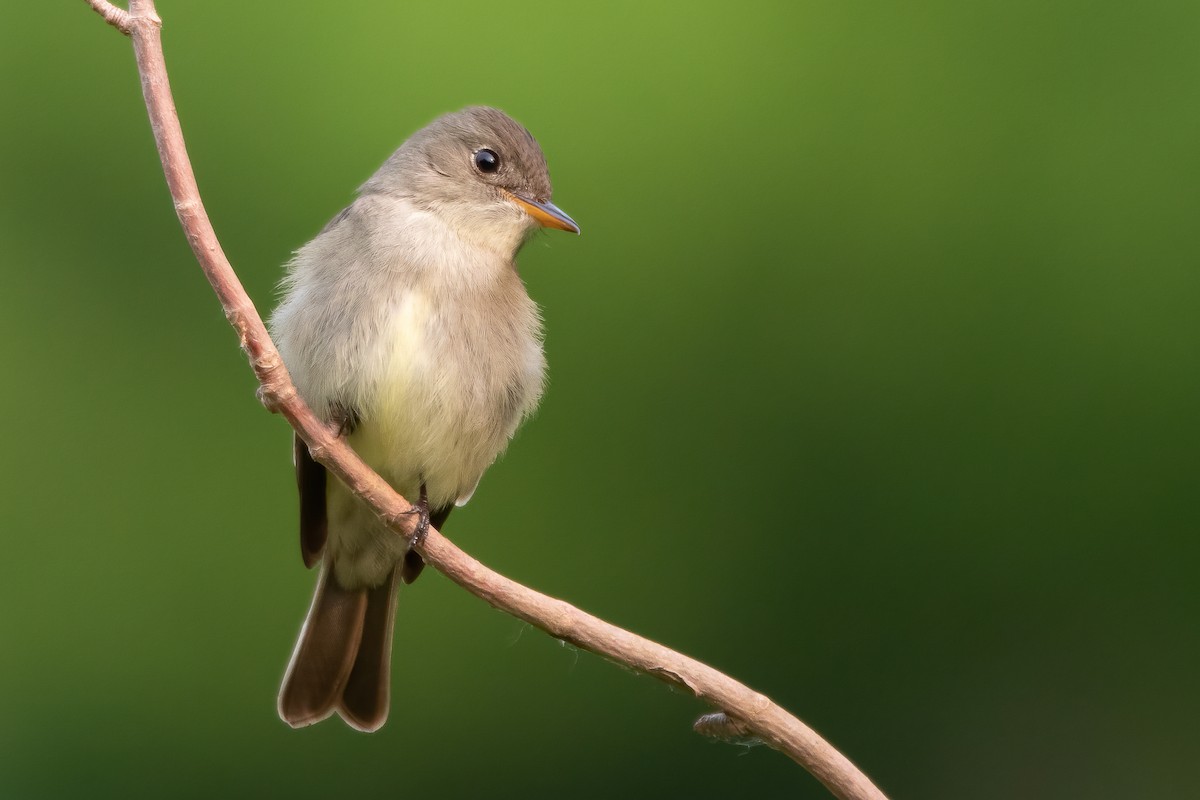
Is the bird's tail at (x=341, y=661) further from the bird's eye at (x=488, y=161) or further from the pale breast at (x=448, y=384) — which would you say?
the bird's eye at (x=488, y=161)

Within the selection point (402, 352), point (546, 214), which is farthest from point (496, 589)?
point (546, 214)

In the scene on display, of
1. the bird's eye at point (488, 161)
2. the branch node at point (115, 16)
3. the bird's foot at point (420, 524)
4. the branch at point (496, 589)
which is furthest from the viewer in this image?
the bird's eye at point (488, 161)

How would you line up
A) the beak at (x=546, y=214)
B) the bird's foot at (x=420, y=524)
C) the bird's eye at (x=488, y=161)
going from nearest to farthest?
the bird's foot at (x=420, y=524)
the beak at (x=546, y=214)
the bird's eye at (x=488, y=161)

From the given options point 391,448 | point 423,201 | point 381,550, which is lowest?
point 381,550

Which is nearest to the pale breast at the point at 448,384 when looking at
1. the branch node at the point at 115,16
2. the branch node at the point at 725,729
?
the branch node at the point at 115,16

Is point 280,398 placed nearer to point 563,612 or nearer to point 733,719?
point 563,612

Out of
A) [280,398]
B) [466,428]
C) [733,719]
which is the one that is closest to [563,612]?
[733,719]

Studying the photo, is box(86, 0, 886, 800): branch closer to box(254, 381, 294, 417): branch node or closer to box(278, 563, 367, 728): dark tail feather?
box(254, 381, 294, 417): branch node

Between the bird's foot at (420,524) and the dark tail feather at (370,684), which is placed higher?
the bird's foot at (420,524)
